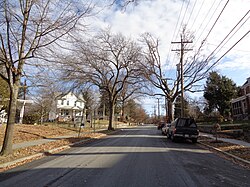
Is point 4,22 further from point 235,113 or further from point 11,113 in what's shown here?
point 235,113

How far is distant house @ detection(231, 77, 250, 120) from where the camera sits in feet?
121

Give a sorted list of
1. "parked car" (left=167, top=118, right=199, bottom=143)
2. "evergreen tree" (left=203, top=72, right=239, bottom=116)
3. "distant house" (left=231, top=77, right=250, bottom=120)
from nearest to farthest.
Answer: "parked car" (left=167, top=118, right=199, bottom=143), "distant house" (left=231, top=77, right=250, bottom=120), "evergreen tree" (left=203, top=72, right=239, bottom=116)

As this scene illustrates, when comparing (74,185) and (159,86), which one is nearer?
(74,185)

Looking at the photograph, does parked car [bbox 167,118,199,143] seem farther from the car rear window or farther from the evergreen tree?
the evergreen tree

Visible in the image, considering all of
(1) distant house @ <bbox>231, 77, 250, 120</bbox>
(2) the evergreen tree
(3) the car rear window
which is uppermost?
(2) the evergreen tree

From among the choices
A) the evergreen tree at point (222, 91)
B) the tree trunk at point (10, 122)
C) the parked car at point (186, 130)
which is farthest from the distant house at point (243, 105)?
the tree trunk at point (10, 122)

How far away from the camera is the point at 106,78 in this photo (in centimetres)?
3644

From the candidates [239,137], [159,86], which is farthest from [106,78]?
[239,137]

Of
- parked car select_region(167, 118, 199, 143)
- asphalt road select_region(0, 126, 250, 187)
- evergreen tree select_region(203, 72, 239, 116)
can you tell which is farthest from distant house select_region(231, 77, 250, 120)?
asphalt road select_region(0, 126, 250, 187)

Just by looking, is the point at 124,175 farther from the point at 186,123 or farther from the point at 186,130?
the point at 186,123

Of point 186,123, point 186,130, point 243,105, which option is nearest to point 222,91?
point 243,105

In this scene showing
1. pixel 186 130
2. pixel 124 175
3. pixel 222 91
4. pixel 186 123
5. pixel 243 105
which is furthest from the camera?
Answer: pixel 222 91

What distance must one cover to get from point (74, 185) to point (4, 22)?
825 cm

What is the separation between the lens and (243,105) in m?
39.4
